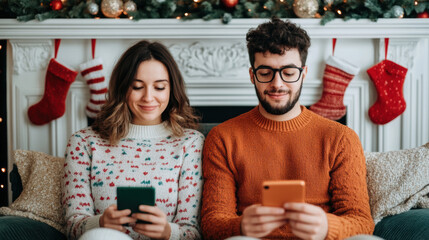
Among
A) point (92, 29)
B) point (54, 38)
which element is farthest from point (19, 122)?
point (92, 29)

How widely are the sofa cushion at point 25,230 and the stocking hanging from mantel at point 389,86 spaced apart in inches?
77.3

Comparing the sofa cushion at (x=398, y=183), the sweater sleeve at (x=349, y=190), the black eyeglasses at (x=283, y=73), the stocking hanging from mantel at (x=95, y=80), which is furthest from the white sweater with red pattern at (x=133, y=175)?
the sofa cushion at (x=398, y=183)

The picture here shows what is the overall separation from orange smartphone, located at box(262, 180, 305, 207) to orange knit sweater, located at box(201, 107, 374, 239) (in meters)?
0.33

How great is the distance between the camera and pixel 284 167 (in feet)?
5.30

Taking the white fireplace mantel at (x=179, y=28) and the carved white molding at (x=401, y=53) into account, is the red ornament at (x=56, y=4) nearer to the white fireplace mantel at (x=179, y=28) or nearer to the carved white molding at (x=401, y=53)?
the white fireplace mantel at (x=179, y=28)

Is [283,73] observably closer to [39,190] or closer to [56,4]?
[39,190]

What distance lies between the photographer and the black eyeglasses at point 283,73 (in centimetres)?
154

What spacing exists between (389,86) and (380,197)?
957mm

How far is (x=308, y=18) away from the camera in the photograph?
2.37 metres

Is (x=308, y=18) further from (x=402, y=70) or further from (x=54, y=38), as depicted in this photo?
(x=54, y=38)

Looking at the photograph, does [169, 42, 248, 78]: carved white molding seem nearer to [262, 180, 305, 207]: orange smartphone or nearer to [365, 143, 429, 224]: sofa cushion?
[365, 143, 429, 224]: sofa cushion

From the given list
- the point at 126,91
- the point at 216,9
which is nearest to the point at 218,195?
the point at 126,91

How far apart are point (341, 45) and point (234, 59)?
70 centimetres

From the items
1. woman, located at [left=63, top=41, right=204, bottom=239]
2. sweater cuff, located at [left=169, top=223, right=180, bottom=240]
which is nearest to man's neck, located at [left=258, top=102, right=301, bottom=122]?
woman, located at [left=63, top=41, right=204, bottom=239]
